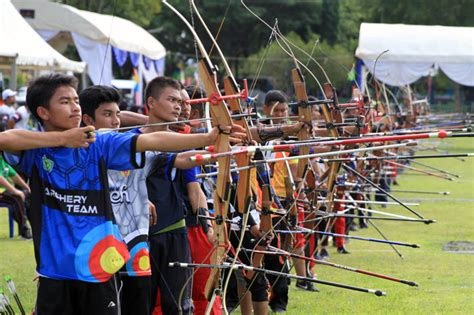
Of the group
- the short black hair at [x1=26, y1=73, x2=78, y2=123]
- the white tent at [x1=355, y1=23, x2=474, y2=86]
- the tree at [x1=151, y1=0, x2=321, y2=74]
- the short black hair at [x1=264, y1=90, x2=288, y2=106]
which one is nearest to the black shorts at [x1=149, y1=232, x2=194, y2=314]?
the short black hair at [x1=26, y1=73, x2=78, y2=123]

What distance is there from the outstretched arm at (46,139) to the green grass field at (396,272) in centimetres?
336

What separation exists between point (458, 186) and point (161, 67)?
9.89 m

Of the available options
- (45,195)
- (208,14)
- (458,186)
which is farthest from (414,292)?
(208,14)

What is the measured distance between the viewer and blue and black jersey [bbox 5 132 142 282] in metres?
4.04

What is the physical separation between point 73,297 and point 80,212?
340mm

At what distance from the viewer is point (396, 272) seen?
9.19m

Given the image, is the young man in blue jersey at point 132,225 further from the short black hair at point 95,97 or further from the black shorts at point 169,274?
the black shorts at point 169,274

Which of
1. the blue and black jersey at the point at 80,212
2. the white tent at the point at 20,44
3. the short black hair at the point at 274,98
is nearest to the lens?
the blue and black jersey at the point at 80,212

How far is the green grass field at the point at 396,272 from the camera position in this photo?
7486mm

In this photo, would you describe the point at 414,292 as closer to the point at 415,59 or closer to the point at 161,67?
the point at 415,59

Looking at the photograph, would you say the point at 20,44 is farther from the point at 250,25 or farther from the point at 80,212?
the point at 250,25

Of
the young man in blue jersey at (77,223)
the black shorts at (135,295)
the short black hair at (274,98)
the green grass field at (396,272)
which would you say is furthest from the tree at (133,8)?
the young man in blue jersey at (77,223)

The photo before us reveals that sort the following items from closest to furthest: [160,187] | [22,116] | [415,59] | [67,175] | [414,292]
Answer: [67,175] → [160,187] → [414,292] → [22,116] → [415,59]

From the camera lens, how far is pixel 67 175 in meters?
4.10
